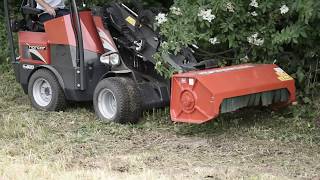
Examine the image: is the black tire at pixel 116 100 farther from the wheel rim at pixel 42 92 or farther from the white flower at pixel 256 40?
the white flower at pixel 256 40

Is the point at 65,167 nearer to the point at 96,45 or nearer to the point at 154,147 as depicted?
the point at 154,147

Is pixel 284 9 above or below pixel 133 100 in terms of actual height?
above

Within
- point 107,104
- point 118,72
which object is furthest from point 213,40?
point 107,104

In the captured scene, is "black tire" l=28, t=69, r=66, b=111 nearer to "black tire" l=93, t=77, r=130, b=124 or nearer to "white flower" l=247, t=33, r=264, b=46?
"black tire" l=93, t=77, r=130, b=124

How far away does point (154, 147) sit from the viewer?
6.32 m

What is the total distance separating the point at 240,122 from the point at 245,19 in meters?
1.18

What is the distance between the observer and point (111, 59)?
7.43m

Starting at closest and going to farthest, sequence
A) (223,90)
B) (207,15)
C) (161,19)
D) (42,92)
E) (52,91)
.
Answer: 1. (223,90)
2. (207,15)
3. (161,19)
4. (52,91)
5. (42,92)

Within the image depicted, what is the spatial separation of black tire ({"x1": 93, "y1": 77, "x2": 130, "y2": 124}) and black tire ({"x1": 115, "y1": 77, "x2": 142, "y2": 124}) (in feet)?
0.11

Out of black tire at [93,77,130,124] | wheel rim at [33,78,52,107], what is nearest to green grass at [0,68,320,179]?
black tire at [93,77,130,124]

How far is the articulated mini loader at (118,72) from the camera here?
21.3ft

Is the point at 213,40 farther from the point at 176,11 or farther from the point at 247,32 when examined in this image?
the point at 176,11

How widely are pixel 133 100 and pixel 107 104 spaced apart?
48 centimetres

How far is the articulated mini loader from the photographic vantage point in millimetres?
6493
